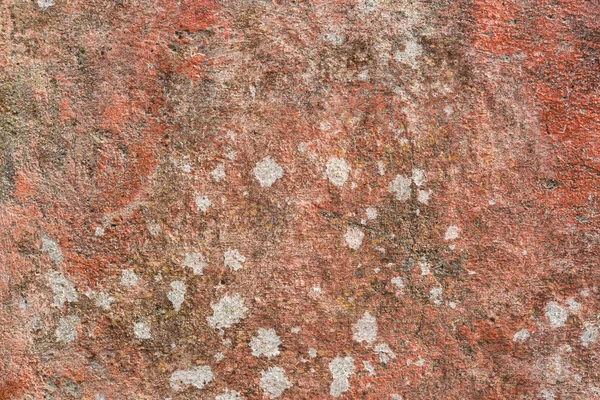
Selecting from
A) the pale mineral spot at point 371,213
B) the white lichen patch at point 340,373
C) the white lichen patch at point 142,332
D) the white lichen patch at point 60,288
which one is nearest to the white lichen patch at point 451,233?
the pale mineral spot at point 371,213

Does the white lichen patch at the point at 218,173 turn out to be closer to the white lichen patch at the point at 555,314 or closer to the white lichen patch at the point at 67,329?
the white lichen patch at the point at 67,329

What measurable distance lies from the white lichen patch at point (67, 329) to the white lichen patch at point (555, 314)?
3.81m

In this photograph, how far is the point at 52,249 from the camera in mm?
3777

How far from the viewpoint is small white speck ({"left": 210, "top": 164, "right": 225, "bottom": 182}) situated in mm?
3705

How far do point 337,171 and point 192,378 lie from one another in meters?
2.03

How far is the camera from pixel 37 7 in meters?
3.81

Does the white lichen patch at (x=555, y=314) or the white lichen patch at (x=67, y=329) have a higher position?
the white lichen patch at (x=67, y=329)

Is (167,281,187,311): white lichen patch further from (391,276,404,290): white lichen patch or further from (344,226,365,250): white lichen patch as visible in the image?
(391,276,404,290): white lichen patch

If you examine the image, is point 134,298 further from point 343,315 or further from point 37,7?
Result: point 37,7

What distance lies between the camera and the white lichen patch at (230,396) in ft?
12.1

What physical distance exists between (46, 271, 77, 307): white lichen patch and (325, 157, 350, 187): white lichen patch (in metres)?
2.29

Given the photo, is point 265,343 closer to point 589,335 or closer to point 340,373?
point 340,373

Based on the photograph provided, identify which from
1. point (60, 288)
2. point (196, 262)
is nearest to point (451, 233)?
point (196, 262)

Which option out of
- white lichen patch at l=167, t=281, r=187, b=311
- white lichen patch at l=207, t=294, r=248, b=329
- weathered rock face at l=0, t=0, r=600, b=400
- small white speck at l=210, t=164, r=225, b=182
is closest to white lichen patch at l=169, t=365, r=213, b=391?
weathered rock face at l=0, t=0, r=600, b=400
